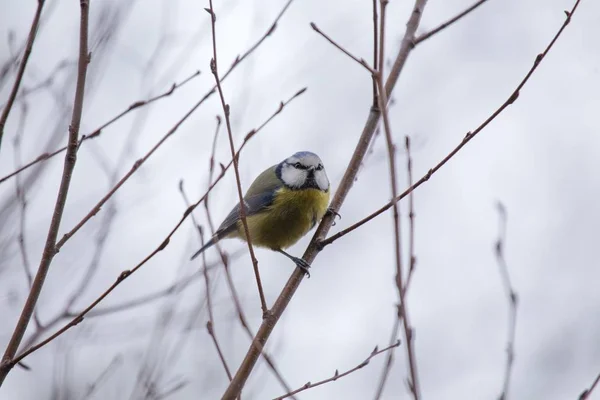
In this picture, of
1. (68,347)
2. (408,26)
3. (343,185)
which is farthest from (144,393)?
(408,26)

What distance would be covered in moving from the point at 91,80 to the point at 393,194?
214 cm

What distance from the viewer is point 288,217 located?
156 inches

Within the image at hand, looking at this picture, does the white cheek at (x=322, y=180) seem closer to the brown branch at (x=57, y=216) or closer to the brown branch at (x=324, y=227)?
the brown branch at (x=324, y=227)

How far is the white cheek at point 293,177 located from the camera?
3984 mm

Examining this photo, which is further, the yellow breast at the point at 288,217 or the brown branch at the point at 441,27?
the yellow breast at the point at 288,217

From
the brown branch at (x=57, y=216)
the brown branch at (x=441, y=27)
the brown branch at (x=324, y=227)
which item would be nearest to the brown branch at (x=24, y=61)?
the brown branch at (x=57, y=216)

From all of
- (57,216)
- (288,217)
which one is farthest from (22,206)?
(288,217)

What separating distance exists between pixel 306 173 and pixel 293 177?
0.34 ft

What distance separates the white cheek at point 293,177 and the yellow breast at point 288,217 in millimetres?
46

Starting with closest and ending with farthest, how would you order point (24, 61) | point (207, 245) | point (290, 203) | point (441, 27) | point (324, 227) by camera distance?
point (24, 61), point (441, 27), point (324, 227), point (290, 203), point (207, 245)

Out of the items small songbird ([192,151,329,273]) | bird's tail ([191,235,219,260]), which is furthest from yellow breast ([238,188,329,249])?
bird's tail ([191,235,219,260])

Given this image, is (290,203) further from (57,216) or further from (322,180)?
(57,216)

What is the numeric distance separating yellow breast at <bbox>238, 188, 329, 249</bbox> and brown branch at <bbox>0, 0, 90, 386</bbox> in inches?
95.3

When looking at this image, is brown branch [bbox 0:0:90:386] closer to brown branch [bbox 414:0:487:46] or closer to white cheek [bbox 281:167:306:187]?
brown branch [bbox 414:0:487:46]
